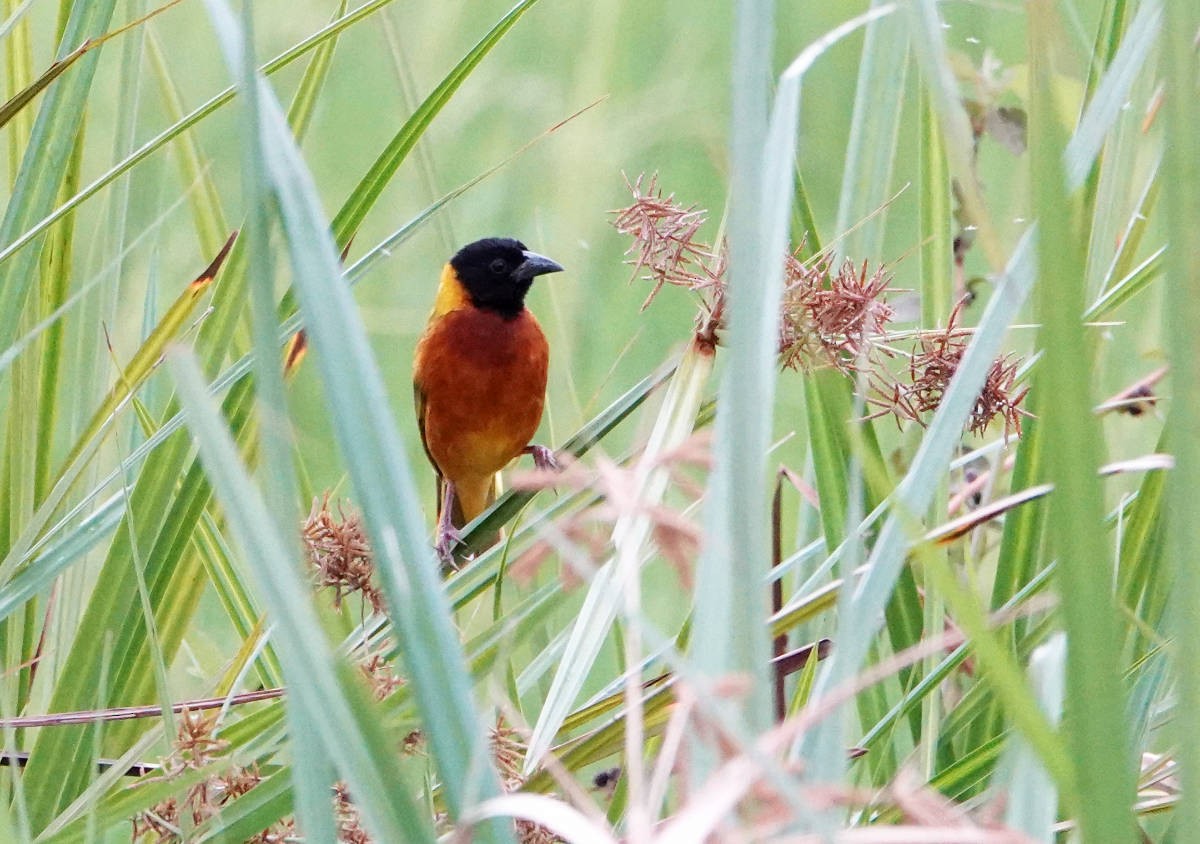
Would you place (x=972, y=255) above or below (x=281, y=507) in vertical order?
below

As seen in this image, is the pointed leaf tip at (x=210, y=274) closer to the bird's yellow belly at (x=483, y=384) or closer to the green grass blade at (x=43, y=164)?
the green grass blade at (x=43, y=164)

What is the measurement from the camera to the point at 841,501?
4.26ft

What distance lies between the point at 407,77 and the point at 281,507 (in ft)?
3.86

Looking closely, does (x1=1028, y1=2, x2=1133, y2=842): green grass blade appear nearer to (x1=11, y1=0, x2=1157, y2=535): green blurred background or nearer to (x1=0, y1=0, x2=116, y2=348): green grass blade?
(x1=0, y1=0, x2=116, y2=348): green grass blade

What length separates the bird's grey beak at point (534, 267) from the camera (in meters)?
2.98

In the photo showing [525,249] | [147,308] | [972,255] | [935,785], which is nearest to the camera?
[935,785]

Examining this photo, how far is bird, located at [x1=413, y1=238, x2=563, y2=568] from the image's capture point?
2.99m

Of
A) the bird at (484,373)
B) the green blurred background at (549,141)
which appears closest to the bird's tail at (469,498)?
the bird at (484,373)

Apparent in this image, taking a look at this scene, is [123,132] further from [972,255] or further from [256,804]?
[972,255]

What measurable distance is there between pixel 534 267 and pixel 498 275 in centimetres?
17

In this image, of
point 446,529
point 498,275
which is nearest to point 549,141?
point 498,275

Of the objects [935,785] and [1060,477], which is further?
[935,785]

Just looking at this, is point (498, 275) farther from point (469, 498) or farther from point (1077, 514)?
point (1077, 514)

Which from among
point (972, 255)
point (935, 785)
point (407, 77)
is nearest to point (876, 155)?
point (935, 785)
